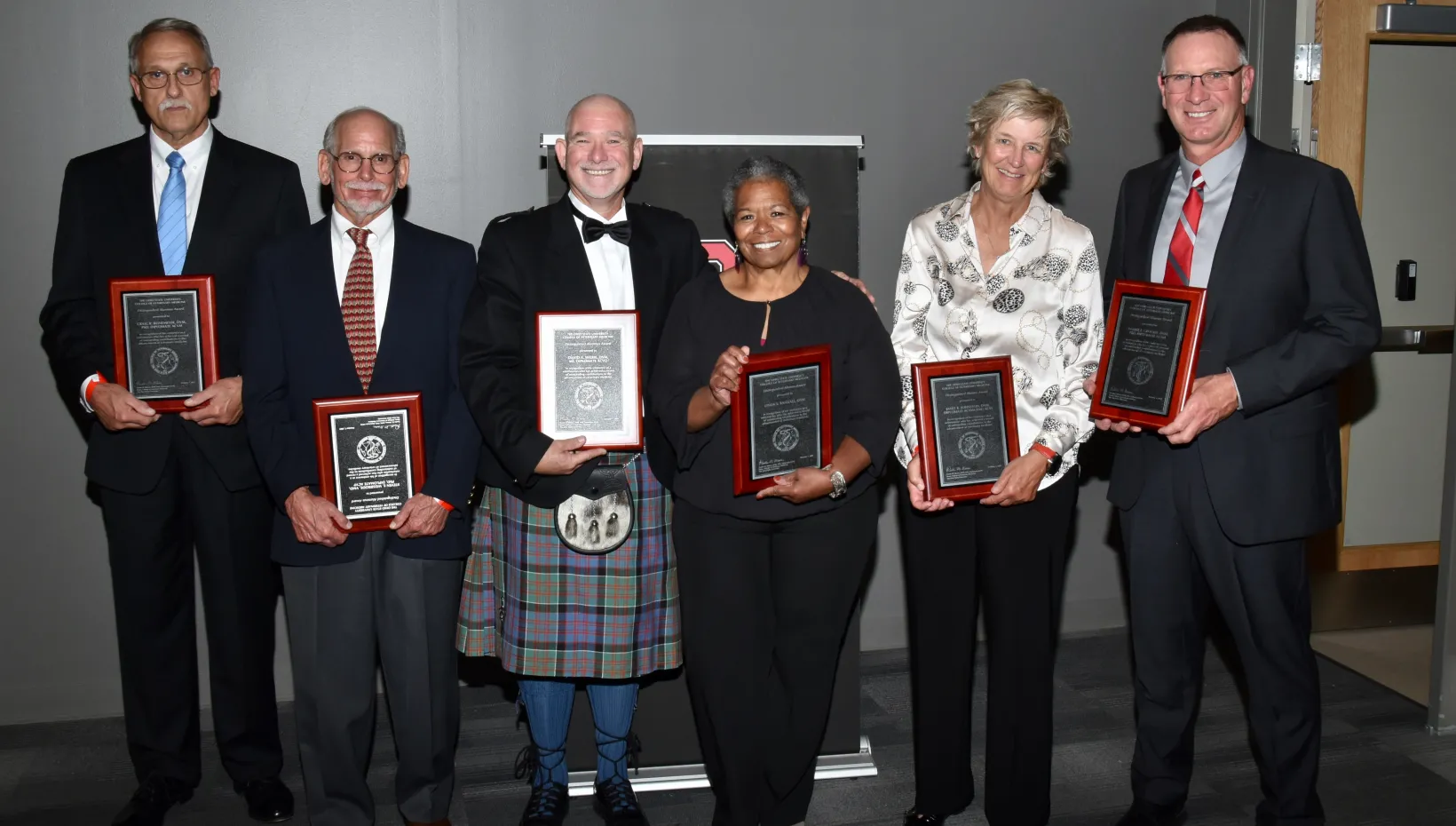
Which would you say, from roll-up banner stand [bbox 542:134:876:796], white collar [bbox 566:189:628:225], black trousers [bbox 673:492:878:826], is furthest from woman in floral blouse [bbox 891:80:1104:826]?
white collar [bbox 566:189:628:225]

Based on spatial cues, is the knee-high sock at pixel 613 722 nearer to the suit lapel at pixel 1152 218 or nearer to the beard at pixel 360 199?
the beard at pixel 360 199

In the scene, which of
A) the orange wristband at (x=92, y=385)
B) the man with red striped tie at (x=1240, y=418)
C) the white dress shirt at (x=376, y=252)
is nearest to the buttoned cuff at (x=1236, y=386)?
the man with red striped tie at (x=1240, y=418)

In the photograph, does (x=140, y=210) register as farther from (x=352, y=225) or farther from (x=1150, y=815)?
(x=1150, y=815)

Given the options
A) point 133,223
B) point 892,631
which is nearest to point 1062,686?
point 892,631

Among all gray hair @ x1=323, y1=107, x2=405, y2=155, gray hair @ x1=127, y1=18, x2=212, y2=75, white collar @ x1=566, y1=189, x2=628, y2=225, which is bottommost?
white collar @ x1=566, y1=189, x2=628, y2=225

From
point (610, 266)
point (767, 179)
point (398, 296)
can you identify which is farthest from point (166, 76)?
point (767, 179)

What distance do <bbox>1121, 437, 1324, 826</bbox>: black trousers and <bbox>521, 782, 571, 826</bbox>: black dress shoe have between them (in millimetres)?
1687

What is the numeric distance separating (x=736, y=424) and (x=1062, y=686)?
2.38m

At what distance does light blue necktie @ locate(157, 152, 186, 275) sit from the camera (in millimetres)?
3367

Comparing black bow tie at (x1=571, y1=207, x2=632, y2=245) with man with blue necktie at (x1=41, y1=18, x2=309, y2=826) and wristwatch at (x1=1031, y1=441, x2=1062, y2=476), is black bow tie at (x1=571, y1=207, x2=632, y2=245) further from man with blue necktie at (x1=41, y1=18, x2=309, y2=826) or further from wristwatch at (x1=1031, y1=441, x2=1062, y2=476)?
wristwatch at (x1=1031, y1=441, x2=1062, y2=476)

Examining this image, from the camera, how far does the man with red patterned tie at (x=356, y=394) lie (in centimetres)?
301

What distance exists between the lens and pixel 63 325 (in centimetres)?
333

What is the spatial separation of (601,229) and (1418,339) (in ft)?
11.5

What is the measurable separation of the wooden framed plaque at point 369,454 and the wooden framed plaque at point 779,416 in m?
0.83
